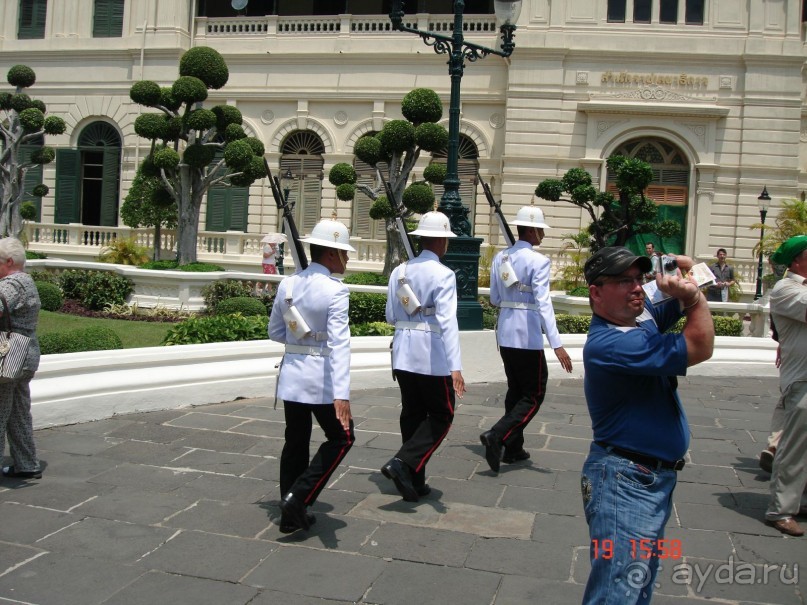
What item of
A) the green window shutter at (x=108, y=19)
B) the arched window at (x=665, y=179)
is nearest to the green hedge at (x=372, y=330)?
the arched window at (x=665, y=179)

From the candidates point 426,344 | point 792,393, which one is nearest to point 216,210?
point 426,344

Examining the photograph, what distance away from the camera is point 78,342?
8.66 metres

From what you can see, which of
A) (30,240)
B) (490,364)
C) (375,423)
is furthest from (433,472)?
(30,240)

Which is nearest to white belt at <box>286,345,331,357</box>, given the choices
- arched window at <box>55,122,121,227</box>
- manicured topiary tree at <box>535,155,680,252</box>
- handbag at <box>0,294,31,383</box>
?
handbag at <box>0,294,31,383</box>

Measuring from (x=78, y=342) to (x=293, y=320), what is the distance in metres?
4.63

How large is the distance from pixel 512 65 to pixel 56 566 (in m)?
21.0

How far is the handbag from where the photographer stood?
5.38 meters

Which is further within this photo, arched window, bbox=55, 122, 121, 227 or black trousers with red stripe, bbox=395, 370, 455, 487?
arched window, bbox=55, 122, 121, 227

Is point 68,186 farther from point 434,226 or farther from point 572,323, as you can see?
point 434,226

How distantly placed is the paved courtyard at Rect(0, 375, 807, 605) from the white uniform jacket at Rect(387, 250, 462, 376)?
898mm

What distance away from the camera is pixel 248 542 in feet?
15.6

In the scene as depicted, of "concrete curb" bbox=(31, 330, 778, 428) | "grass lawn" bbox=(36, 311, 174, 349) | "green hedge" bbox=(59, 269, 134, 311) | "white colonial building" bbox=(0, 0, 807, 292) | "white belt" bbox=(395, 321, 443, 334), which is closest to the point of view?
"white belt" bbox=(395, 321, 443, 334)

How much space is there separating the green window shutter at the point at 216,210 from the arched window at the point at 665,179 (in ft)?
37.7

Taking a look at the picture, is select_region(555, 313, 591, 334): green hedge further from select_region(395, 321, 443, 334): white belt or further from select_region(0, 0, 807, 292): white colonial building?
select_region(0, 0, 807, 292): white colonial building
